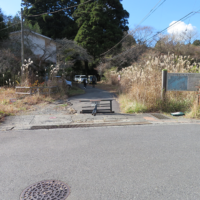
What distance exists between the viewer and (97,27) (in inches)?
1305

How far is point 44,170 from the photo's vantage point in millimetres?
3629

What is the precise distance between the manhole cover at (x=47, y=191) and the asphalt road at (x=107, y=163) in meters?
0.10

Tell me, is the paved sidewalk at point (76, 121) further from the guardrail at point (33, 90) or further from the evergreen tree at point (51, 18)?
the evergreen tree at point (51, 18)

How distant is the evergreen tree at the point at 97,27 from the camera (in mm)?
32875

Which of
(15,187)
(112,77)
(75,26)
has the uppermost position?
(75,26)

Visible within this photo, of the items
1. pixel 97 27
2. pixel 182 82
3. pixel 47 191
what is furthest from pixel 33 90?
pixel 97 27

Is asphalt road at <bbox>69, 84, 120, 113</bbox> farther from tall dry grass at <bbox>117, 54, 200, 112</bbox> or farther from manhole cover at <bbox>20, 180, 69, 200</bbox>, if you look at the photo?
manhole cover at <bbox>20, 180, 69, 200</bbox>

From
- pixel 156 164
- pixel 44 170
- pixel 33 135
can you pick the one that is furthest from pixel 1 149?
pixel 156 164

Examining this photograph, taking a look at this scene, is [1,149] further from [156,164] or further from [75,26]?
[75,26]

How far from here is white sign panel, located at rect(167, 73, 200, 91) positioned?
927 centimetres

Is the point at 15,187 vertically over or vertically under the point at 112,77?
under

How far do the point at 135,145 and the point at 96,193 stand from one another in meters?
2.21

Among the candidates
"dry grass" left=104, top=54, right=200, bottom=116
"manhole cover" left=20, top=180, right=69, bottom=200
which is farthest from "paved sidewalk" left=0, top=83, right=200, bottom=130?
"manhole cover" left=20, top=180, right=69, bottom=200

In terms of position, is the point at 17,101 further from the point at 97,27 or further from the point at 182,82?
the point at 97,27
